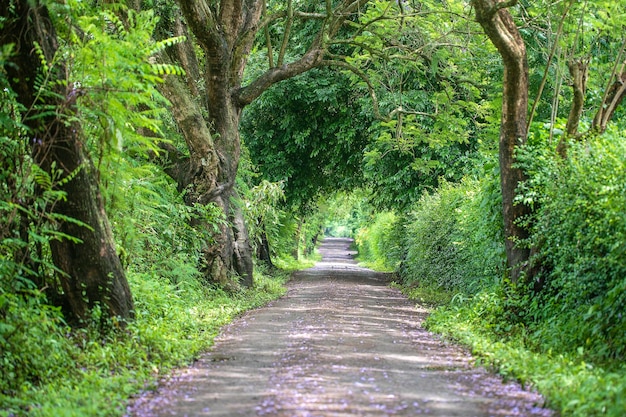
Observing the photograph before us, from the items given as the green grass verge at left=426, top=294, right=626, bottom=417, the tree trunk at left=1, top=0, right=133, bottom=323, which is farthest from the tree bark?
the tree trunk at left=1, top=0, right=133, bottom=323

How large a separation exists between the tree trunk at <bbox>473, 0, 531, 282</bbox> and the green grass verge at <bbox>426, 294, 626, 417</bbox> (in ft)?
3.52

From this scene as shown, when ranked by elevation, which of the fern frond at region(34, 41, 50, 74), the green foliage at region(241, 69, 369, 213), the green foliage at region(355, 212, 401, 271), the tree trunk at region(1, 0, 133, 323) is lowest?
the green foliage at region(355, 212, 401, 271)

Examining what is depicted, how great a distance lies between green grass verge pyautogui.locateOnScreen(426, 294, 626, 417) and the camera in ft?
20.2

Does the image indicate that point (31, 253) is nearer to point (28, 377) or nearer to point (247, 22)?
point (28, 377)

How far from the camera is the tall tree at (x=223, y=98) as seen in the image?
17.4 m

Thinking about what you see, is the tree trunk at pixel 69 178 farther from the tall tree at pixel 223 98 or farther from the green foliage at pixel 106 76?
the tall tree at pixel 223 98

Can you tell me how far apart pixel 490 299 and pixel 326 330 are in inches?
110

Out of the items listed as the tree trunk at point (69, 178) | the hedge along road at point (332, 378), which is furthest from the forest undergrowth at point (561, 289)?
the tree trunk at point (69, 178)

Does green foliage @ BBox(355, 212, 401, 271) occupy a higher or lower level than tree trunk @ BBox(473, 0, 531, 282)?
lower

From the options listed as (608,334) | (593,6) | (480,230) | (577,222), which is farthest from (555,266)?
(593,6)

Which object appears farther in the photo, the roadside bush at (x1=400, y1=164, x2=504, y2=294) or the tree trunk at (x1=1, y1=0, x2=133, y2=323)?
the roadside bush at (x1=400, y1=164, x2=504, y2=294)

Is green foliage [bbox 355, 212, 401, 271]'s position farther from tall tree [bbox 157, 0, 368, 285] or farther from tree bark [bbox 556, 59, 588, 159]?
tree bark [bbox 556, 59, 588, 159]

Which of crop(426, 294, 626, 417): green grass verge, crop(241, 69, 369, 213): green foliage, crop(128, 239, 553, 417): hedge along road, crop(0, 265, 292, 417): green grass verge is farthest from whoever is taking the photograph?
crop(241, 69, 369, 213): green foliage

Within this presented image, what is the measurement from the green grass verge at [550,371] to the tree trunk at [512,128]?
107cm
